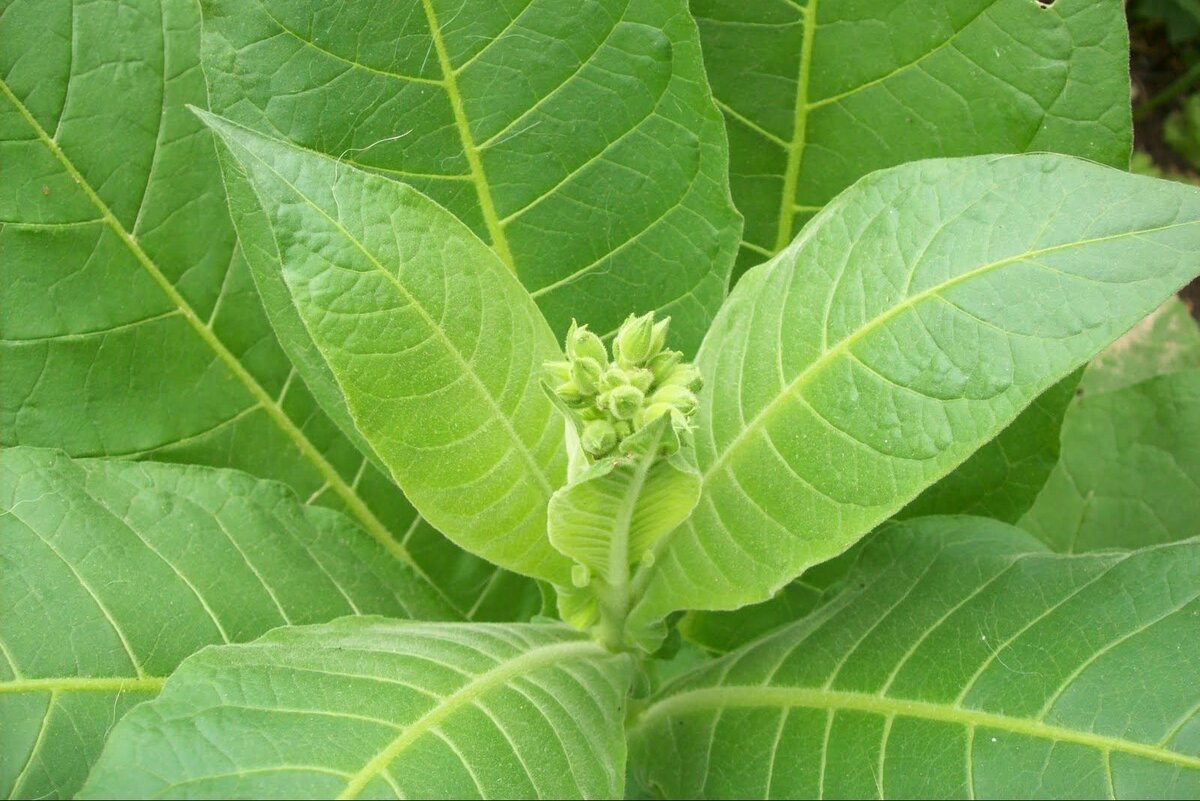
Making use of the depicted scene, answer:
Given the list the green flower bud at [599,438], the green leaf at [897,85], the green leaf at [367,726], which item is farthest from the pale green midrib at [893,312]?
the green leaf at [897,85]

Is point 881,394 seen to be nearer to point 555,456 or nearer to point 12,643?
point 555,456

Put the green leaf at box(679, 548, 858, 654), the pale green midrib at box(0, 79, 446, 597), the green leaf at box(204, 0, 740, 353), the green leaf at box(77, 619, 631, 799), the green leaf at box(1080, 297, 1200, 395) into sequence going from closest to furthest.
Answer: the green leaf at box(77, 619, 631, 799) → the green leaf at box(204, 0, 740, 353) → the pale green midrib at box(0, 79, 446, 597) → the green leaf at box(679, 548, 858, 654) → the green leaf at box(1080, 297, 1200, 395)

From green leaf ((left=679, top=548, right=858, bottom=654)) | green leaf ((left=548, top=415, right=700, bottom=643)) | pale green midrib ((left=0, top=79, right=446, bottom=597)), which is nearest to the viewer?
green leaf ((left=548, top=415, right=700, bottom=643))

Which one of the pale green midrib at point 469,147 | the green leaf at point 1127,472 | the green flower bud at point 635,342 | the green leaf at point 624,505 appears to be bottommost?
the green leaf at point 1127,472

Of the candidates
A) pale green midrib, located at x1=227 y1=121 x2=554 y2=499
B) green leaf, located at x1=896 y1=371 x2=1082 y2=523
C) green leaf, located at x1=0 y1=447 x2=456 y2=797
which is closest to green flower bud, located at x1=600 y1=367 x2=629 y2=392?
pale green midrib, located at x1=227 y1=121 x2=554 y2=499

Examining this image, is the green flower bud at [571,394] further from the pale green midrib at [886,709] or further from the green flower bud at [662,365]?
the pale green midrib at [886,709]

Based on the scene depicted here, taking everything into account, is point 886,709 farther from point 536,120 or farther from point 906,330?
point 536,120

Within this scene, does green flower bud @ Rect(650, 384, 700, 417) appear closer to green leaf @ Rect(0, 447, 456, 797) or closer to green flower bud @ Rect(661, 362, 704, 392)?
green flower bud @ Rect(661, 362, 704, 392)

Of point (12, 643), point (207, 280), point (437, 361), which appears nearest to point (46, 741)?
point (12, 643)
